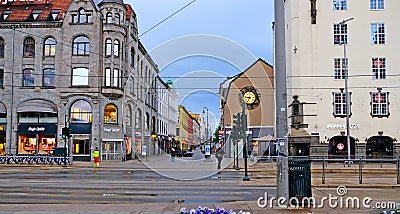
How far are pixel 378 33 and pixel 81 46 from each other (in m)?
30.2

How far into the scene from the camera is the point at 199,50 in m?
14.5

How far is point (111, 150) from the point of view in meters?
46.5

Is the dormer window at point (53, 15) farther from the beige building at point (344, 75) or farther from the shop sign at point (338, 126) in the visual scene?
the shop sign at point (338, 126)

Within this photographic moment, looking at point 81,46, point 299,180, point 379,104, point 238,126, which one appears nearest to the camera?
point 299,180

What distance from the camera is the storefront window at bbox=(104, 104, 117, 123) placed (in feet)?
153

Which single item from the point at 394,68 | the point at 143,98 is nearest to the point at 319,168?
the point at 394,68

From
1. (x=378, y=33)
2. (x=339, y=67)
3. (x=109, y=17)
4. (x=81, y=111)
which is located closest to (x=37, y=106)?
(x=81, y=111)

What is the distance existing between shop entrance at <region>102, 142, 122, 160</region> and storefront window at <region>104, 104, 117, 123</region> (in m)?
2.41

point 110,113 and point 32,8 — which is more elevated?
point 32,8

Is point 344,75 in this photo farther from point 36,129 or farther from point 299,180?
point 299,180

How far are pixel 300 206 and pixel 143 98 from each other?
47230mm

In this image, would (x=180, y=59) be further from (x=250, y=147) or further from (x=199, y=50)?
(x=250, y=147)

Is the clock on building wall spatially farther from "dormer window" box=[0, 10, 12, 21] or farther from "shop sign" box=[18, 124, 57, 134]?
"dormer window" box=[0, 10, 12, 21]

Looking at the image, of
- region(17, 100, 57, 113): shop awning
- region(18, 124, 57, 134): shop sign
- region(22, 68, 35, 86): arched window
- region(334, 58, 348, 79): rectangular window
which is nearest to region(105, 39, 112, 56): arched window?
region(17, 100, 57, 113): shop awning
